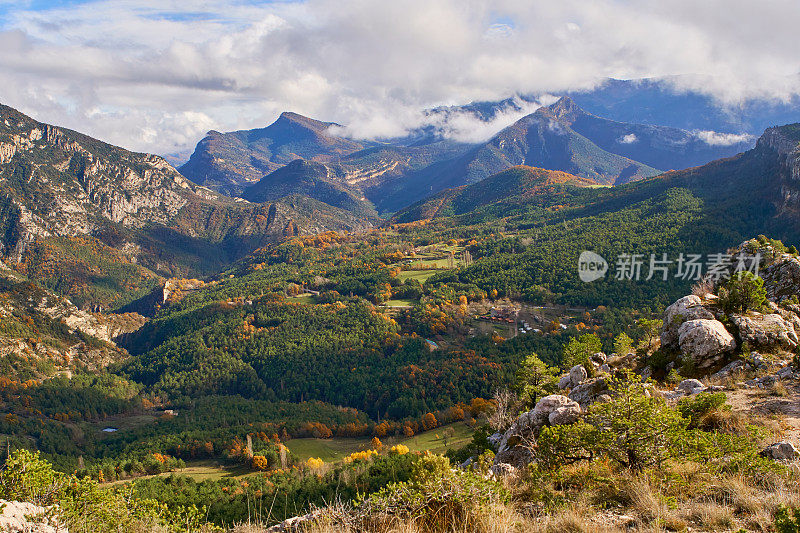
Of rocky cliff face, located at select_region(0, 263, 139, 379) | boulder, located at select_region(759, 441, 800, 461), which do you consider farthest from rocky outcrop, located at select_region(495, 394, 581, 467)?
rocky cliff face, located at select_region(0, 263, 139, 379)

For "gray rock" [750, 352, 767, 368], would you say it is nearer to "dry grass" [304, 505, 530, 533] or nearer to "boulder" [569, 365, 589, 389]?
"boulder" [569, 365, 589, 389]

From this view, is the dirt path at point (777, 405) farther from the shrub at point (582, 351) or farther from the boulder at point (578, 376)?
the shrub at point (582, 351)

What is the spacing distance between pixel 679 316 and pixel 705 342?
7.92ft

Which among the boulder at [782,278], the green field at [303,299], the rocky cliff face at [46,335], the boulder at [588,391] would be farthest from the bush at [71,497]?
the green field at [303,299]

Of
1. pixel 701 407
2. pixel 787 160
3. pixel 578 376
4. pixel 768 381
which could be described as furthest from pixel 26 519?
pixel 787 160

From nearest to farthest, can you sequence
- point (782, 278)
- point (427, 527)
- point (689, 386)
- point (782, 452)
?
point (427, 527)
point (782, 452)
point (689, 386)
point (782, 278)

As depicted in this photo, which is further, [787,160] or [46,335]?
[46,335]

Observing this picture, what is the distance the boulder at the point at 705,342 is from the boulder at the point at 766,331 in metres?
0.70

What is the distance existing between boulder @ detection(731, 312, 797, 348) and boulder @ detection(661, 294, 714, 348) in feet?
5.13

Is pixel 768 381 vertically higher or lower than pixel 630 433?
higher

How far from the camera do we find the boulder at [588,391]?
2038 cm

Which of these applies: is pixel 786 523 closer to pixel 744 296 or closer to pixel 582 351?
pixel 744 296

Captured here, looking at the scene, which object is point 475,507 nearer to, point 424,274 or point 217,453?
point 217,453

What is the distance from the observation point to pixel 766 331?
21.2 metres
